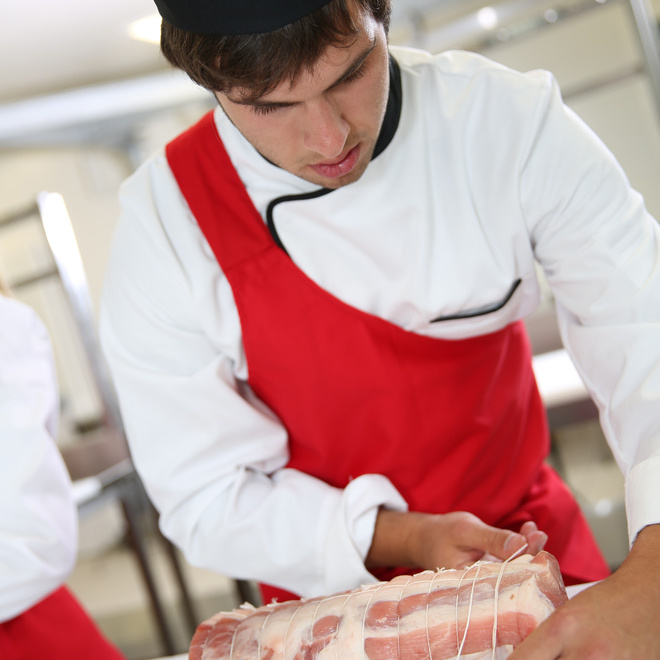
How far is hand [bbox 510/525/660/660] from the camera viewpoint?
725 mm

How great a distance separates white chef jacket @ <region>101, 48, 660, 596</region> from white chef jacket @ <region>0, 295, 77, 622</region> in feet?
0.89

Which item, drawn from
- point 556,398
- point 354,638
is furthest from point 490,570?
point 556,398

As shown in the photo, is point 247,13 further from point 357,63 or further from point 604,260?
point 604,260

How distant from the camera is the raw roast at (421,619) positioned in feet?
2.76

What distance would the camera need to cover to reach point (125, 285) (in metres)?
1.18

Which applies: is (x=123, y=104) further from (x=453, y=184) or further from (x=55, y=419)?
(x=453, y=184)

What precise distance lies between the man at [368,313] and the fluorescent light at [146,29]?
12.2 feet

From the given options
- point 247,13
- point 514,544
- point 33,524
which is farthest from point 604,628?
point 33,524

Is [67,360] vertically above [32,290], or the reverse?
[32,290]

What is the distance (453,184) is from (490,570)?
561 millimetres

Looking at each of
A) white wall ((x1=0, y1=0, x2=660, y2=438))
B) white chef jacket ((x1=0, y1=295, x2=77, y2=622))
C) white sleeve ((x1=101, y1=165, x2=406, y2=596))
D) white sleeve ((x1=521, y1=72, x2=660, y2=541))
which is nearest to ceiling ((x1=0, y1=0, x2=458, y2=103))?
white wall ((x1=0, y1=0, x2=660, y2=438))

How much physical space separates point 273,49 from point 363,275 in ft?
1.30

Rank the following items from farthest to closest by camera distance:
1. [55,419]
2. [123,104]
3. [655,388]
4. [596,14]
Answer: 1. [596,14]
2. [123,104]
3. [55,419]
4. [655,388]

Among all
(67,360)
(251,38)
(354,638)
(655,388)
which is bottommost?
(67,360)
